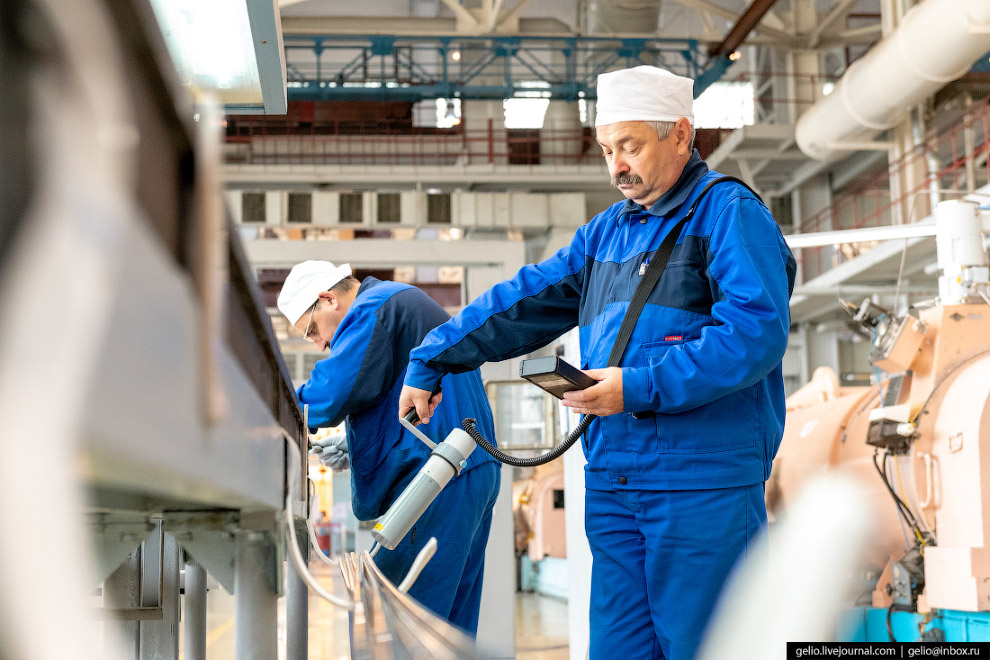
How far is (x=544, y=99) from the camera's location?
10.5 m

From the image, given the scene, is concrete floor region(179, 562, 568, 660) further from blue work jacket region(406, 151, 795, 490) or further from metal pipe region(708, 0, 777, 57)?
metal pipe region(708, 0, 777, 57)

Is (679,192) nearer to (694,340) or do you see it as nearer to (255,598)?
(694,340)

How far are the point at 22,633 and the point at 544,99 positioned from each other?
10.5 metres

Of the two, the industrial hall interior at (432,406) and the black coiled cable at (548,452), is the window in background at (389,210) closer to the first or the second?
the industrial hall interior at (432,406)

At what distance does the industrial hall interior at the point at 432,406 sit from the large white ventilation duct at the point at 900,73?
56 mm

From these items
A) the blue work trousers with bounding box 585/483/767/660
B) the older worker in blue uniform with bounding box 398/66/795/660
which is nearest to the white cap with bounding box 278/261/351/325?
the older worker in blue uniform with bounding box 398/66/795/660

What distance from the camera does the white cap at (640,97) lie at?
6.62 ft

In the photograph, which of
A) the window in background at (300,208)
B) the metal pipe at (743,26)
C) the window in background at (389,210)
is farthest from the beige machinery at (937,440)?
the window in background at (300,208)

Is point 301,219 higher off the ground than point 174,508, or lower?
higher

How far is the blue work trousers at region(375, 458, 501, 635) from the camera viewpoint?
8.51 ft

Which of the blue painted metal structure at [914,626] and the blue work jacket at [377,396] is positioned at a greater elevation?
the blue work jacket at [377,396]

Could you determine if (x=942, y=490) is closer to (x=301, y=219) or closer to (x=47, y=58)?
(x=47, y=58)

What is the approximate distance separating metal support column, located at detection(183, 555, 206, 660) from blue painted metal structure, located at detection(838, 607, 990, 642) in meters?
3.03

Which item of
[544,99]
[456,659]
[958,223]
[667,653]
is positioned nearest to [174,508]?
[456,659]
